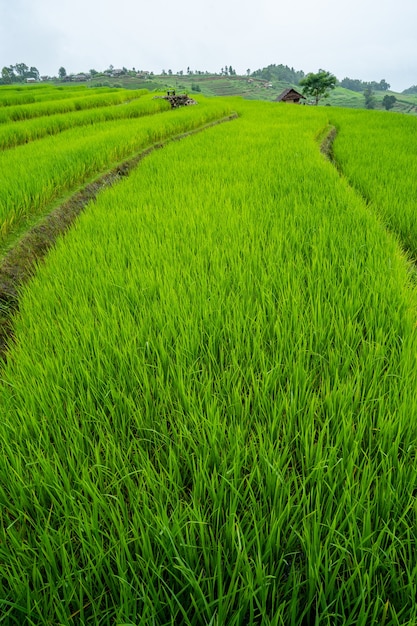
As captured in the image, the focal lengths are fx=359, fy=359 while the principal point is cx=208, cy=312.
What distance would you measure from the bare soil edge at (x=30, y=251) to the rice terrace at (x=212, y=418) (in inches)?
0.8

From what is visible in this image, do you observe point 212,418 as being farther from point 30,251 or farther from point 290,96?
point 290,96

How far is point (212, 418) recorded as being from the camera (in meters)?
0.87

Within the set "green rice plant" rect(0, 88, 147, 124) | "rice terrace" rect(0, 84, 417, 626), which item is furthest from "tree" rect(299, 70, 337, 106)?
"rice terrace" rect(0, 84, 417, 626)

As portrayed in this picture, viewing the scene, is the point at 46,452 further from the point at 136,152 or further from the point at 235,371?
the point at 136,152

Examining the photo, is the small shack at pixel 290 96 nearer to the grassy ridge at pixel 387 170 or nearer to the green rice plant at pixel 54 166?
the grassy ridge at pixel 387 170

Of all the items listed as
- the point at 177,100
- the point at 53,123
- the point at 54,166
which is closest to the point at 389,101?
the point at 177,100

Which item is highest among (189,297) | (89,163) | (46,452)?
(89,163)

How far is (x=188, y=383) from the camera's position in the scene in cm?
105

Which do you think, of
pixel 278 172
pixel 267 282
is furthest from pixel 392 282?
pixel 278 172

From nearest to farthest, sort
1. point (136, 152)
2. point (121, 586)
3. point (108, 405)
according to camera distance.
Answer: point (121, 586), point (108, 405), point (136, 152)

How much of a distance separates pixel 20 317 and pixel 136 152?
464 centimetres

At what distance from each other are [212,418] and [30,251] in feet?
7.77

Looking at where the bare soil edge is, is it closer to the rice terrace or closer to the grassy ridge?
the rice terrace

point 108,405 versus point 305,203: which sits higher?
point 305,203
